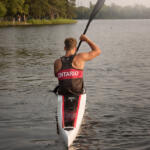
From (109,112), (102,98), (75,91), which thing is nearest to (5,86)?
(102,98)

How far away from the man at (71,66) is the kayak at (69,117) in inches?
8.6

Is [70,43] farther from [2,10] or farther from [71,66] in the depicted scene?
[2,10]

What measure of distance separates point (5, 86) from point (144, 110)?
6731mm

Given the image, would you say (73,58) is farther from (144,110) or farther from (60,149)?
(144,110)

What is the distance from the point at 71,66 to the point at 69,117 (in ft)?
4.04

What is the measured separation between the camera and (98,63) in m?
21.6

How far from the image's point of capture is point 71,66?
7824 millimetres

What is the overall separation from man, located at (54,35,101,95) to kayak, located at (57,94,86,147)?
0.72 ft

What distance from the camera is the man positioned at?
7775mm

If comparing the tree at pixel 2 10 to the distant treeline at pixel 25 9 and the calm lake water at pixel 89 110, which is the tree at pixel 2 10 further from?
the calm lake water at pixel 89 110

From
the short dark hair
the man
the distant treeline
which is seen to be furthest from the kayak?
the distant treeline

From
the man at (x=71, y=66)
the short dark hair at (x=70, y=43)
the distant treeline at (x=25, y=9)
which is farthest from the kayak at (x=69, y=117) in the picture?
the distant treeline at (x=25, y=9)

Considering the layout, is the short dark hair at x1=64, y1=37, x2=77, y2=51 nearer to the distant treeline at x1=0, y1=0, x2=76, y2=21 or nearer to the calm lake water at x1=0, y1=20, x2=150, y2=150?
the calm lake water at x1=0, y1=20, x2=150, y2=150

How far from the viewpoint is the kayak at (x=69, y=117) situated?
284 inches
